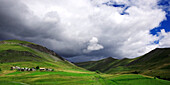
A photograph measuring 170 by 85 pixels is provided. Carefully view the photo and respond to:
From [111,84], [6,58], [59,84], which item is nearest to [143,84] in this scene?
[111,84]

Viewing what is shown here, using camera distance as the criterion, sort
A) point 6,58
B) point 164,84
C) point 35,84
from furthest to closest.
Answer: point 6,58 → point 164,84 → point 35,84

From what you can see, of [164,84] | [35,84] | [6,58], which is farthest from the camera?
[6,58]

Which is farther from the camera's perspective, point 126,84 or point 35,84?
point 126,84

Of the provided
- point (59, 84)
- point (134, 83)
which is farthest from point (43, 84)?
point (134, 83)

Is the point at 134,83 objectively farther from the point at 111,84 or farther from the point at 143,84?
the point at 111,84

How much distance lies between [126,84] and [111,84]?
7.76m

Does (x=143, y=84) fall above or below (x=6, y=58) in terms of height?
below

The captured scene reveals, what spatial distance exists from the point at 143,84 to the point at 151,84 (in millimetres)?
4225

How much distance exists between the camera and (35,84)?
58500 millimetres

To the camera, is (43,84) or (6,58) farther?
(6,58)

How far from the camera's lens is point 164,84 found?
62.8 meters

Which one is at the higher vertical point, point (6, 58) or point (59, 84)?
point (6, 58)

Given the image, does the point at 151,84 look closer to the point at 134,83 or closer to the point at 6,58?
the point at 134,83

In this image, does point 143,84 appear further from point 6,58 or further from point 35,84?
point 6,58
